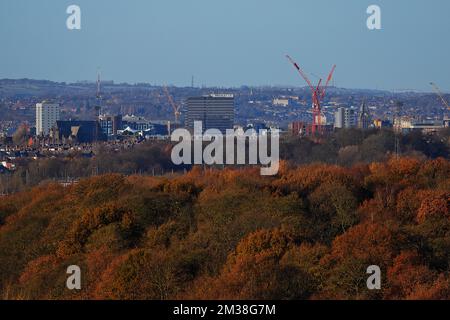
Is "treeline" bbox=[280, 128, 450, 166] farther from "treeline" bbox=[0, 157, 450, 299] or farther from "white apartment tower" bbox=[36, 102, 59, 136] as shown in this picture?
"white apartment tower" bbox=[36, 102, 59, 136]

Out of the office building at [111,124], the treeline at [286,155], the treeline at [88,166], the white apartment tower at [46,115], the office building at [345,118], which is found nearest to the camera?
the treeline at [88,166]

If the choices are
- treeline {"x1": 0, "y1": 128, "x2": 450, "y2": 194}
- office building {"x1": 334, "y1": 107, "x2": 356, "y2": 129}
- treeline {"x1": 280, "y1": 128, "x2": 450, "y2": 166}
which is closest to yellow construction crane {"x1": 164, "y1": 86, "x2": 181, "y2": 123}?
office building {"x1": 334, "y1": 107, "x2": 356, "y2": 129}

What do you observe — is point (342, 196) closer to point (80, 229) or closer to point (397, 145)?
point (80, 229)

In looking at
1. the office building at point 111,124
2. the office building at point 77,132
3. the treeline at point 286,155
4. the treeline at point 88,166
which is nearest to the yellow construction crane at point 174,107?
the office building at point 111,124

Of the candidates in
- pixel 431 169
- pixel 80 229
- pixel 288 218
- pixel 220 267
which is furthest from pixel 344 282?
pixel 431 169

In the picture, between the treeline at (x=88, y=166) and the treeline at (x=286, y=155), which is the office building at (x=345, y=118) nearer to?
the treeline at (x=286, y=155)

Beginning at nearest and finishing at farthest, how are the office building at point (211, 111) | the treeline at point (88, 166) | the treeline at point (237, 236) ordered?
the treeline at point (237, 236)
the treeline at point (88, 166)
the office building at point (211, 111)
